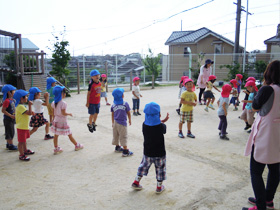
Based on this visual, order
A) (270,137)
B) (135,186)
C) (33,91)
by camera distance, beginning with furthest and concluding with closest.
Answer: (33,91), (135,186), (270,137)

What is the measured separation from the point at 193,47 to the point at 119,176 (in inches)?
1064

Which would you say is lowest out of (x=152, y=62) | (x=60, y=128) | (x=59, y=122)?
(x=60, y=128)

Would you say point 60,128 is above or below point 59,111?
below

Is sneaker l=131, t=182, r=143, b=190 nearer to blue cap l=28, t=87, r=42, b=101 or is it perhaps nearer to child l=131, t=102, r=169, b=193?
child l=131, t=102, r=169, b=193

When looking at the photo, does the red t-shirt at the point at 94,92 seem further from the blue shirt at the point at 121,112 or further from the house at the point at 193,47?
the house at the point at 193,47

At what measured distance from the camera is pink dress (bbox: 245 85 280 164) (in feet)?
9.81

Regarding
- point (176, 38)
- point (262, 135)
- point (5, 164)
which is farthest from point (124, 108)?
point (176, 38)

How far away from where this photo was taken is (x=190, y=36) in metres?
30.3

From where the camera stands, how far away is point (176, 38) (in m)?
30.7

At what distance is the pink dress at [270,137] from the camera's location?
2.99 m

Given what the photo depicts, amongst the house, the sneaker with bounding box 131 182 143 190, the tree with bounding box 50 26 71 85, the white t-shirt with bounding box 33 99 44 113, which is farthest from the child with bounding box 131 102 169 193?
the house

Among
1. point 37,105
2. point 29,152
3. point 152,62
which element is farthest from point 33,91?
point 152,62

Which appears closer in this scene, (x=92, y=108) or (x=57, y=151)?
(x=57, y=151)

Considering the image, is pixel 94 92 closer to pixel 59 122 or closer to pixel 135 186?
pixel 59 122
